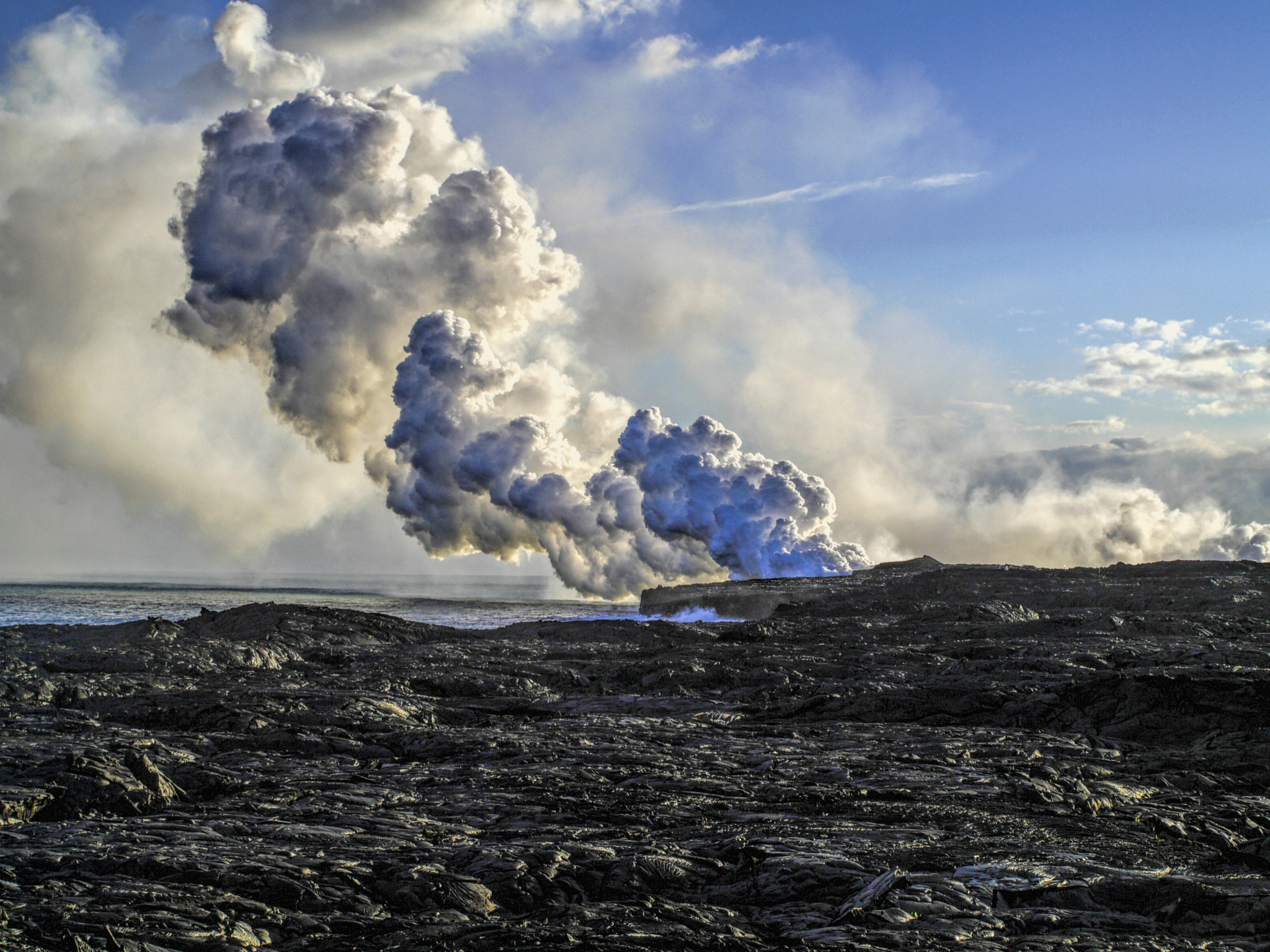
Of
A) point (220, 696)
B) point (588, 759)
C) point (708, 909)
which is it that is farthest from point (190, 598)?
point (708, 909)

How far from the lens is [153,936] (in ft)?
22.1

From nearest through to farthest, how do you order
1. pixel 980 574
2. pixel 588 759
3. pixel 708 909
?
1. pixel 708 909
2. pixel 588 759
3. pixel 980 574

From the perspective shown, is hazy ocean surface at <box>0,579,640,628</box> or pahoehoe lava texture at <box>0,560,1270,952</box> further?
hazy ocean surface at <box>0,579,640,628</box>

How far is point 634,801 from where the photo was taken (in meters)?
11.7

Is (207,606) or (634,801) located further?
(207,606)

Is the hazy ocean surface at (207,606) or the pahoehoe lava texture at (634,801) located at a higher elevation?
the pahoehoe lava texture at (634,801)

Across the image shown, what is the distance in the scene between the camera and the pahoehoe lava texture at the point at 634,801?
725 cm

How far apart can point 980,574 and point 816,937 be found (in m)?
65.8

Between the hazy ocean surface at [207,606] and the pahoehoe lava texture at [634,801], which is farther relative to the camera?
the hazy ocean surface at [207,606]

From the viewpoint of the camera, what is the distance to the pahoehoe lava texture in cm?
725

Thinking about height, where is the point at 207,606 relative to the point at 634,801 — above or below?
below

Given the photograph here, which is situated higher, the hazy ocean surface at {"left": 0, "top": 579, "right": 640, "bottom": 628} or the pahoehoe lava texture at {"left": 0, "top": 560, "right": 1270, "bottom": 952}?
the pahoehoe lava texture at {"left": 0, "top": 560, "right": 1270, "bottom": 952}

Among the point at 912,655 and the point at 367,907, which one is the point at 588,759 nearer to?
the point at 367,907

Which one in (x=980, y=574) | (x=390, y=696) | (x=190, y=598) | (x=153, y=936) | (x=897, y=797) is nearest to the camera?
(x=153, y=936)
